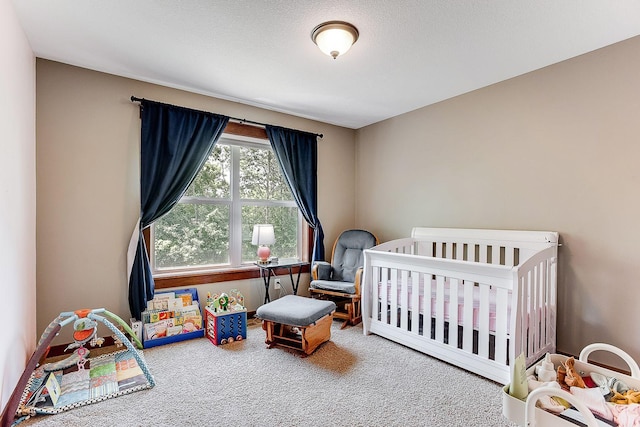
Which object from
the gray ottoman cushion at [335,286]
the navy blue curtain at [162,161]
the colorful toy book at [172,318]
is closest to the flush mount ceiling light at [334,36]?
the navy blue curtain at [162,161]

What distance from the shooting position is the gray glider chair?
10.9ft

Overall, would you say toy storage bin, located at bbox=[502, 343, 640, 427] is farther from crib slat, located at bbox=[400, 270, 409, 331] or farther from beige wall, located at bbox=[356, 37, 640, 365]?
crib slat, located at bbox=[400, 270, 409, 331]

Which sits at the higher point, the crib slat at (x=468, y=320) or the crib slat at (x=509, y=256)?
the crib slat at (x=509, y=256)

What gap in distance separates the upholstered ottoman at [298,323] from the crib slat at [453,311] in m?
0.98

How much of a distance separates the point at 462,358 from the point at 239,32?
109 inches

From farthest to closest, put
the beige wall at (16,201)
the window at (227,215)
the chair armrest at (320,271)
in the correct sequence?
the chair armrest at (320,271) → the window at (227,215) → the beige wall at (16,201)

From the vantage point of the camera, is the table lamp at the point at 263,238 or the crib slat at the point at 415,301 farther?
the table lamp at the point at 263,238

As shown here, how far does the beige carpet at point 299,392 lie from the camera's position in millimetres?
1782

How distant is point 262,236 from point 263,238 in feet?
0.08

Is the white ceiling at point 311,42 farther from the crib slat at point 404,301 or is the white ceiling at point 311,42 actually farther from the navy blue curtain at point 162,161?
the crib slat at point 404,301

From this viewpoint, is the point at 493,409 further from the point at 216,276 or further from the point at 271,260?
the point at 216,276

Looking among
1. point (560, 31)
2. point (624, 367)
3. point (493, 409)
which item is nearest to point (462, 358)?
point (493, 409)

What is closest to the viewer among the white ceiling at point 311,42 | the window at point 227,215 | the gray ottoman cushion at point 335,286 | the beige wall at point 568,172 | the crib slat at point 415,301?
the white ceiling at point 311,42

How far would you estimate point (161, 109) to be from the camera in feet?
9.71
